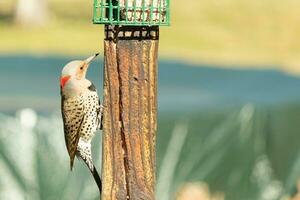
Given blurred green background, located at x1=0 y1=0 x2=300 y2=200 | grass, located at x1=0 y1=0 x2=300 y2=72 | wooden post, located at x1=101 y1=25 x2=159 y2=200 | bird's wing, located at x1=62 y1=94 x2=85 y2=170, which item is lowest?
grass, located at x1=0 y1=0 x2=300 y2=72

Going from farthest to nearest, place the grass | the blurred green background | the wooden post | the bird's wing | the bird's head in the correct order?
1. the grass
2. the blurred green background
3. the bird's wing
4. the bird's head
5. the wooden post

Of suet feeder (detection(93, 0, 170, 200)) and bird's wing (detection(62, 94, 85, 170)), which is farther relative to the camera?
bird's wing (detection(62, 94, 85, 170))

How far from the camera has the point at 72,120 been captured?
21.4 ft

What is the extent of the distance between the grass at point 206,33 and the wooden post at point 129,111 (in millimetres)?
20407

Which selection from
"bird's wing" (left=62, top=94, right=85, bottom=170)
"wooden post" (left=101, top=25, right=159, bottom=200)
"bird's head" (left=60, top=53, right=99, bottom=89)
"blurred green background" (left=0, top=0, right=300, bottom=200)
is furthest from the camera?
"blurred green background" (left=0, top=0, right=300, bottom=200)

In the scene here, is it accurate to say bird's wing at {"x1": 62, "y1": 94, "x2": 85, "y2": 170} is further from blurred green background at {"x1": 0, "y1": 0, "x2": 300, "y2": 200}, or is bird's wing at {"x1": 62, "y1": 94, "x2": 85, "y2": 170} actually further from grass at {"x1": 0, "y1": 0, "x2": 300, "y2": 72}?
grass at {"x1": 0, "y1": 0, "x2": 300, "y2": 72}

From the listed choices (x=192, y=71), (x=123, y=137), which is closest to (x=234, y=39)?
(x=192, y=71)

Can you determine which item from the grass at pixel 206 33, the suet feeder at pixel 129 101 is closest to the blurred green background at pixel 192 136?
the suet feeder at pixel 129 101

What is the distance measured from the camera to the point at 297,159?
8.98 m

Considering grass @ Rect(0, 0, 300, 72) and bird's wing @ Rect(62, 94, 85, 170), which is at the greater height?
bird's wing @ Rect(62, 94, 85, 170)

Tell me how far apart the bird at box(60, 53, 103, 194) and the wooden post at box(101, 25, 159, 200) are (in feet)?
1.95

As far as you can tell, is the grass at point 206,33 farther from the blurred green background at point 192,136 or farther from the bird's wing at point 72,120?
the bird's wing at point 72,120

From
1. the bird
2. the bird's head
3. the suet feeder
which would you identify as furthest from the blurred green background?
the suet feeder

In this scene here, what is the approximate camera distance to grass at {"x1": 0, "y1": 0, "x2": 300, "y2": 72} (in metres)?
28.6
